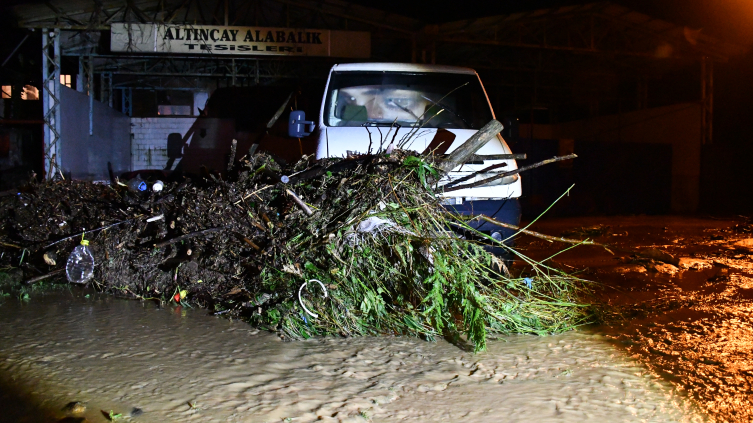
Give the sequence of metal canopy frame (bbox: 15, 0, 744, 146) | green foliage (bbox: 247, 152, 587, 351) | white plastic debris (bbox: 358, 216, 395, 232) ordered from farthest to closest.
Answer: metal canopy frame (bbox: 15, 0, 744, 146) < white plastic debris (bbox: 358, 216, 395, 232) < green foliage (bbox: 247, 152, 587, 351)

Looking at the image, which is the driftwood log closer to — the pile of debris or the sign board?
the pile of debris

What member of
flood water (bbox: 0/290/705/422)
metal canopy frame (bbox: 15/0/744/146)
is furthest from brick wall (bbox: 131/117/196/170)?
flood water (bbox: 0/290/705/422)

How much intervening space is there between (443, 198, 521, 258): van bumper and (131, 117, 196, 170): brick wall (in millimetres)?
17607

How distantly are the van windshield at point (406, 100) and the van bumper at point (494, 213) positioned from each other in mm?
1388

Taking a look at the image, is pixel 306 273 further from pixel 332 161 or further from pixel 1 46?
pixel 1 46

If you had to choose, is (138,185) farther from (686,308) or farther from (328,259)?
(686,308)

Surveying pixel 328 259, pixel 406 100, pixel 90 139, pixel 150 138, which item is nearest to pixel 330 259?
pixel 328 259

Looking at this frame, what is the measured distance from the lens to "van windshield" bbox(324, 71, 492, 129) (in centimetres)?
659

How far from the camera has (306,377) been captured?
3352 millimetres

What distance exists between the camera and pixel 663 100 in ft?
74.7

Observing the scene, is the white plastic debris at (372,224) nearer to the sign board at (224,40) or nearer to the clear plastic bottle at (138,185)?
the clear plastic bottle at (138,185)

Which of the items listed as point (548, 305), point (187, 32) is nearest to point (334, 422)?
point (548, 305)

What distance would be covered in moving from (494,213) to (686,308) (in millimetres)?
2029

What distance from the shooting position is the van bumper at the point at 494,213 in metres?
5.22
